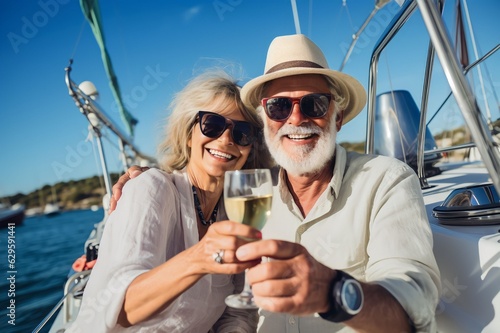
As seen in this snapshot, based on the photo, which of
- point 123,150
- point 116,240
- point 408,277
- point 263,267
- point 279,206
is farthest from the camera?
point 123,150

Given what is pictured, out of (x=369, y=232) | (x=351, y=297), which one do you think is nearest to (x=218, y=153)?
(x=369, y=232)

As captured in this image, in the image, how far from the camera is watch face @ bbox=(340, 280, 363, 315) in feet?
2.71

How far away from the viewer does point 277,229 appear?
66.9 inches

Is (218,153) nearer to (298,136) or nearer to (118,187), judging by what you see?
(298,136)

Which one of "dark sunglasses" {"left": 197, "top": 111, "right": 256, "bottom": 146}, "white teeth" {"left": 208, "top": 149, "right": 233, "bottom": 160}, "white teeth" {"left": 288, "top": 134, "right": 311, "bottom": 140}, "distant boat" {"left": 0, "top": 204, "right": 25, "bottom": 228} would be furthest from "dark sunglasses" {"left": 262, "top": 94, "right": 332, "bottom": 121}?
"distant boat" {"left": 0, "top": 204, "right": 25, "bottom": 228}

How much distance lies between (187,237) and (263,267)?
3.06 feet

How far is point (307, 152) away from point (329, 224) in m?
0.42

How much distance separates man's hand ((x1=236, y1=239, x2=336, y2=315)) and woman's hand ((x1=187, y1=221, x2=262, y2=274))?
0.10ft

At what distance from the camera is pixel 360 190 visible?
1532mm

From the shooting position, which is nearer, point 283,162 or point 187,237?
point 187,237

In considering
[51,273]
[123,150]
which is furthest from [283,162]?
[51,273]

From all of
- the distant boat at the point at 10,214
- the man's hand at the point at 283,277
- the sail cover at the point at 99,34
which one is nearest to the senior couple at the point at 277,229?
the man's hand at the point at 283,277

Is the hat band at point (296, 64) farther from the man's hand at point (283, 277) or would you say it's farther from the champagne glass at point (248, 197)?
the man's hand at point (283, 277)

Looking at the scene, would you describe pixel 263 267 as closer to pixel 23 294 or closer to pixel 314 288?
pixel 314 288
